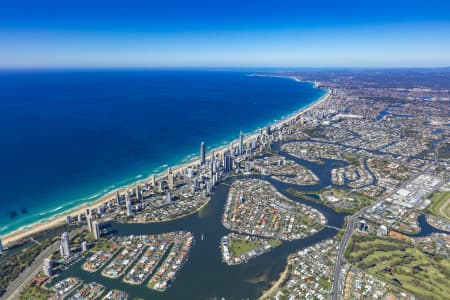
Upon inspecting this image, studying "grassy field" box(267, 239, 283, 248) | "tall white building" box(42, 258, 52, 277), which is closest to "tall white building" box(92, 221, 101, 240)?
"tall white building" box(42, 258, 52, 277)

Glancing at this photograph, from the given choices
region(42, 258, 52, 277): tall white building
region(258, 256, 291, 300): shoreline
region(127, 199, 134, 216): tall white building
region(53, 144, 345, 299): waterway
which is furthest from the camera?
region(127, 199, 134, 216): tall white building

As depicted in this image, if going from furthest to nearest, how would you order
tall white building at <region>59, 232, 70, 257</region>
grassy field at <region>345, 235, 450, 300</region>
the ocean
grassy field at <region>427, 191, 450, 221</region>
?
1. the ocean
2. grassy field at <region>427, 191, 450, 221</region>
3. tall white building at <region>59, 232, 70, 257</region>
4. grassy field at <region>345, 235, 450, 300</region>

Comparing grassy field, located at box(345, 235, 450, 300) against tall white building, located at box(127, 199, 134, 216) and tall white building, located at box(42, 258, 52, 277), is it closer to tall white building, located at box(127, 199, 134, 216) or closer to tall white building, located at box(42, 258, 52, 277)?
tall white building, located at box(127, 199, 134, 216)

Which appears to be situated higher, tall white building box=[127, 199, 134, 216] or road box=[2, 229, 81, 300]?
tall white building box=[127, 199, 134, 216]

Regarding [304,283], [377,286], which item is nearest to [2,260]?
[304,283]

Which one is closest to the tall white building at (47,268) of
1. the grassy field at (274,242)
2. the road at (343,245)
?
the grassy field at (274,242)

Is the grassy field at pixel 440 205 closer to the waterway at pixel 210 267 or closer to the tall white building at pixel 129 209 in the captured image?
the waterway at pixel 210 267

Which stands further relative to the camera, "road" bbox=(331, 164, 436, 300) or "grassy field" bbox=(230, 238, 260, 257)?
"grassy field" bbox=(230, 238, 260, 257)
